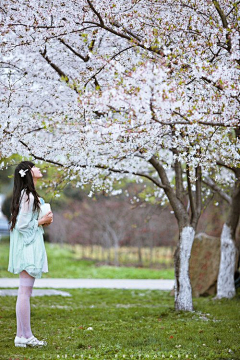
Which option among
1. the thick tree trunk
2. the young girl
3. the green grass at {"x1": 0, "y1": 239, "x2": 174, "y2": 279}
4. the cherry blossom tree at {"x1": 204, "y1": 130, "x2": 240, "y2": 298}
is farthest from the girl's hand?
the green grass at {"x1": 0, "y1": 239, "x2": 174, "y2": 279}

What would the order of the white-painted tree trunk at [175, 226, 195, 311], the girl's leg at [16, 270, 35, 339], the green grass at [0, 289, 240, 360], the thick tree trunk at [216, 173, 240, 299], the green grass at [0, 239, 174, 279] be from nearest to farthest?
1. the green grass at [0, 289, 240, 360]
2. the girl's leg at [16, 270, 35, 339]
3. the white-painted tree trunk at [175, 226, 195, 311]
4. the thick tree trunk at [216, 173, 240, 299]
5. the green grass at [0, 239, 174, 279]

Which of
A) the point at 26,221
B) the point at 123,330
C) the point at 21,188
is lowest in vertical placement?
the point at 123,330

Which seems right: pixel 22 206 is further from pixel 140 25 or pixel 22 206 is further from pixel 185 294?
pixel 185 294

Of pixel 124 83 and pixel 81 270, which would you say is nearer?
pixel 124 83

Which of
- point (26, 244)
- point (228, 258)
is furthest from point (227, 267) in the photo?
point (26, 244)

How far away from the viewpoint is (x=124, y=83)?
5012 millimetres

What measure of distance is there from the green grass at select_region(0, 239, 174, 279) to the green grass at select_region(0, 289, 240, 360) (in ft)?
Answer: 21.8

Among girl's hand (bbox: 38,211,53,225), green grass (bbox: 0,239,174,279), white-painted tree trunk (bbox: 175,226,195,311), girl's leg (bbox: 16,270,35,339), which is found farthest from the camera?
green grass (bbox: 0,239,174,279)

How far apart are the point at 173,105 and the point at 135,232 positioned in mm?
16527

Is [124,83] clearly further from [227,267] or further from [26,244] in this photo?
[227,267]

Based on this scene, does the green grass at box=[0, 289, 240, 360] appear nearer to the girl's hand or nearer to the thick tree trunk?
the thick tree trunk

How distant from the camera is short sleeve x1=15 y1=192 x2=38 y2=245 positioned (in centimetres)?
507

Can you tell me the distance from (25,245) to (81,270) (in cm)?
1373

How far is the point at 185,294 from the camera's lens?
7.72m
